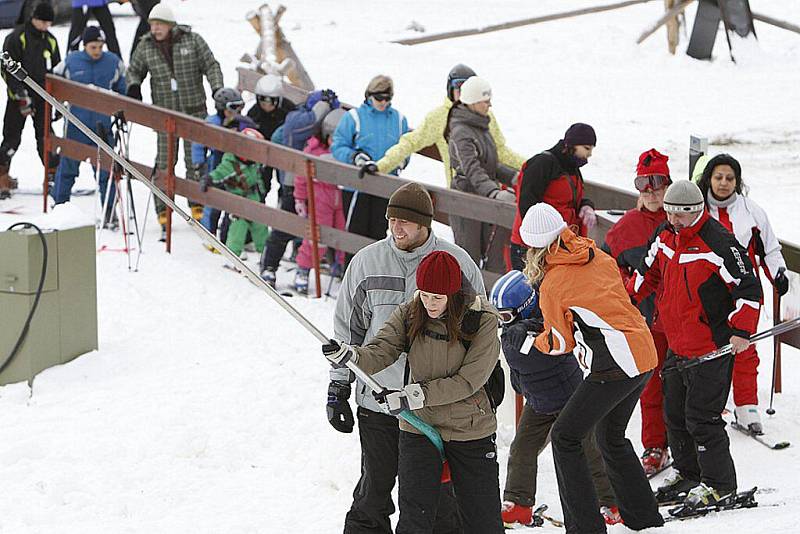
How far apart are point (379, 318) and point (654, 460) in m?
2.25

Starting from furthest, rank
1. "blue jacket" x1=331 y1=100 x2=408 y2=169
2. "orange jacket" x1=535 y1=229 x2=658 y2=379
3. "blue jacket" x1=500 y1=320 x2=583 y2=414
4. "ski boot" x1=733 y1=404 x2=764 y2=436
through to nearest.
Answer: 1. "blue jacket" x1=331 y1=100 x2=408 y2=169
2. "ski boot" x1=733 y1=404 x2=764 y2=436
3. "blue jacket" x1=500 y1=320 x2=583 y2=414
4. "orange jacket" x1=535 y1=229 x2=658 y2=379

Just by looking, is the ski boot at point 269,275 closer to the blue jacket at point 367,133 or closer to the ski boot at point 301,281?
the ski boot at point 301,281

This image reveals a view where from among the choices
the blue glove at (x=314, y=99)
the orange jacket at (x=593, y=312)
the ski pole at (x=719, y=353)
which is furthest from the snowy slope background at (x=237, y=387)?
the blue glove at (x=314, y=99)

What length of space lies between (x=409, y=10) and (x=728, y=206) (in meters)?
19.2

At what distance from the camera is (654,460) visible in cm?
686

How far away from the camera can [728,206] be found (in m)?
6.78

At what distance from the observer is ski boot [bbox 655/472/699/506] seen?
252 inches

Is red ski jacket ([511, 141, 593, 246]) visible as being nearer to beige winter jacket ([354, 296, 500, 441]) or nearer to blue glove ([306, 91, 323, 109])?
beige winter jacket ([354, 296, 500, 441])

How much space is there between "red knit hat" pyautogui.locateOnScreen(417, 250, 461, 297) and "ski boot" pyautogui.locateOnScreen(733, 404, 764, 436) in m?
2.75

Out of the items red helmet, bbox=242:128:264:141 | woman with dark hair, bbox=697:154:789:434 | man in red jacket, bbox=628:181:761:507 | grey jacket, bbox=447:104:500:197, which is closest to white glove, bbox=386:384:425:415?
man in red jacket, bbox=628:181:761:507

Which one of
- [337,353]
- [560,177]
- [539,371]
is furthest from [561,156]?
[337,353]

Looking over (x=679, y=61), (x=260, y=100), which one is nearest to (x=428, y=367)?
(x=260, y=100)

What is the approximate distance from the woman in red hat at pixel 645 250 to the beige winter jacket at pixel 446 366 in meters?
1.95

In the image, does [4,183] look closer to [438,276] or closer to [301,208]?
[301,208]
